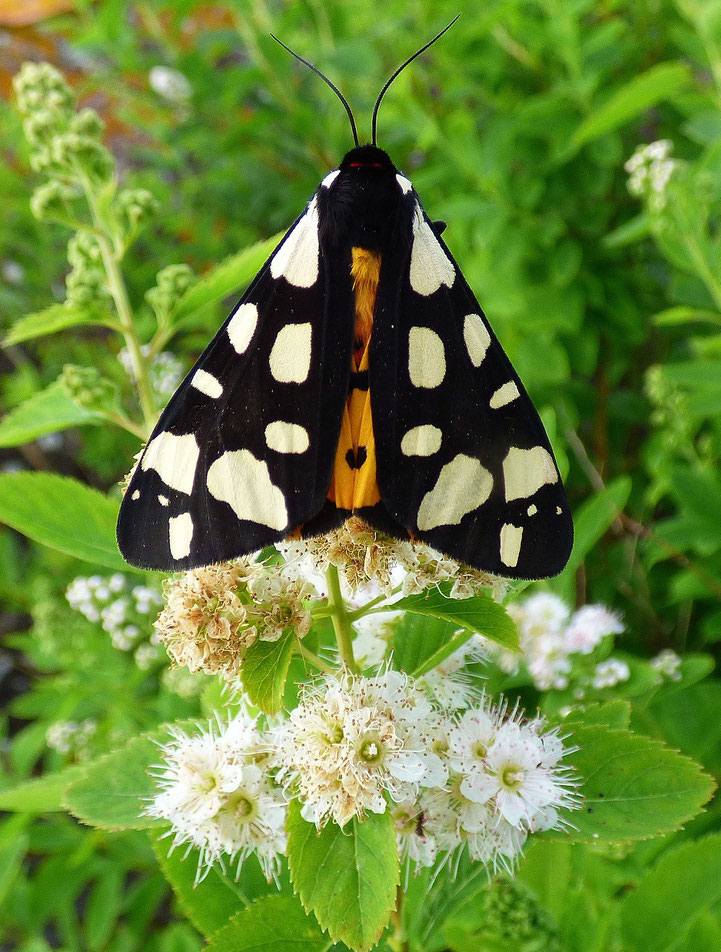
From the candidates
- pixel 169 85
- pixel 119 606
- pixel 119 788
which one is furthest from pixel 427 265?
pixel 169 85

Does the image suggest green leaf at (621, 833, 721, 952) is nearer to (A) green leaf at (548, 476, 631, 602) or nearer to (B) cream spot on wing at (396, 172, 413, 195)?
(A) green leaf at (548, 476, 631, 602)

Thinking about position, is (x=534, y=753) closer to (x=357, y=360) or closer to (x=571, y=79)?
(x=357, y=360)

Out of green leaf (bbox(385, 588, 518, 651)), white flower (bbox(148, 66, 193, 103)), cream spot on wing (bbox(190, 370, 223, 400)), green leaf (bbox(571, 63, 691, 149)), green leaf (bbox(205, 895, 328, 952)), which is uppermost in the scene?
white flower (bbox(148, 66, 193, 103))

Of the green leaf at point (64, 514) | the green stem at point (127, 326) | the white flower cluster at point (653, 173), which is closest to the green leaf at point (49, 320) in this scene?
the green stem at point (127, 326)

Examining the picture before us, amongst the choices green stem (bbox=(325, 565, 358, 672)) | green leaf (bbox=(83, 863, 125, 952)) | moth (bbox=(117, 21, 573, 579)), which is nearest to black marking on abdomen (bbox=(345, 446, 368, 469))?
moth (bbox=(117, 21, 573, 579))

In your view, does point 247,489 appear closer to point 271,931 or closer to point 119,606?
point 271,931

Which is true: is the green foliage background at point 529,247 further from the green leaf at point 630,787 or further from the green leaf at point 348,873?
the green leaf at point 348,873
